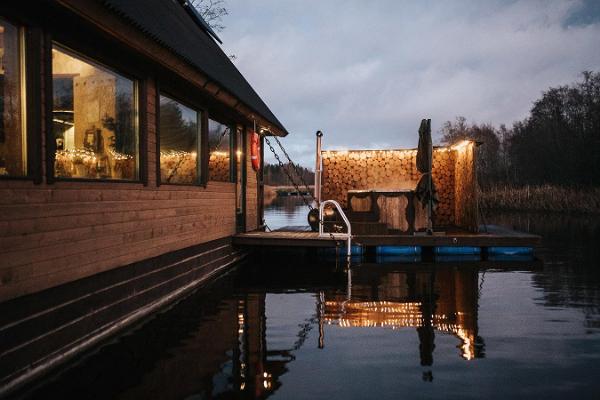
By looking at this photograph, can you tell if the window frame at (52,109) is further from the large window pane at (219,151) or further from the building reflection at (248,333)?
the large window pane at (219,151)

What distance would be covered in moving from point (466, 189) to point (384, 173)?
11.6ft

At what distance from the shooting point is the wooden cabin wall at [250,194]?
38.5 feet

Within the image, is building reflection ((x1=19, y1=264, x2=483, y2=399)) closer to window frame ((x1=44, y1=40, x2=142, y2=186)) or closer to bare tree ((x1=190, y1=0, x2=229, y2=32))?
window frame ((x1=44, y1=40, x2=142, y2=186))

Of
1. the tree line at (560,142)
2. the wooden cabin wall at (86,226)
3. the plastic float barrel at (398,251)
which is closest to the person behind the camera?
the wooden cabin wall at (86,226)

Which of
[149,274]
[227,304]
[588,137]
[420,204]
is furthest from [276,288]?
[588,137]

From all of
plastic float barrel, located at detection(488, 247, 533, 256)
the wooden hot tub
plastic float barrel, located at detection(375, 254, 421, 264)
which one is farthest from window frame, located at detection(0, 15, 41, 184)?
plastic float barrel, located at detection(488, 247, 533, 256)

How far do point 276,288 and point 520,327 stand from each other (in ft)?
12.5

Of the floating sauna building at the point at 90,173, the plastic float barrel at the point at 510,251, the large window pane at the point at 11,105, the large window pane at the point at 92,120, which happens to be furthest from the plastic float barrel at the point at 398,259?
the large window pane at the point at 11,105

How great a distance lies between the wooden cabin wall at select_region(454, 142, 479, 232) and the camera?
1273 cm

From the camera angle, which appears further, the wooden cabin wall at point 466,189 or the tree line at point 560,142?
the tree line at point 560,142

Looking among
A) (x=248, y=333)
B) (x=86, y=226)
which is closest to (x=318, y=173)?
(x=248, y=333)

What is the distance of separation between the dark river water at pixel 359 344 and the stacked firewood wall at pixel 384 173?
26.2 ft

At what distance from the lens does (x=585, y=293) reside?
293 inches

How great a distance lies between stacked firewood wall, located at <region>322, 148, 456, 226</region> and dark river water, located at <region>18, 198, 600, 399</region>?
7.98m
